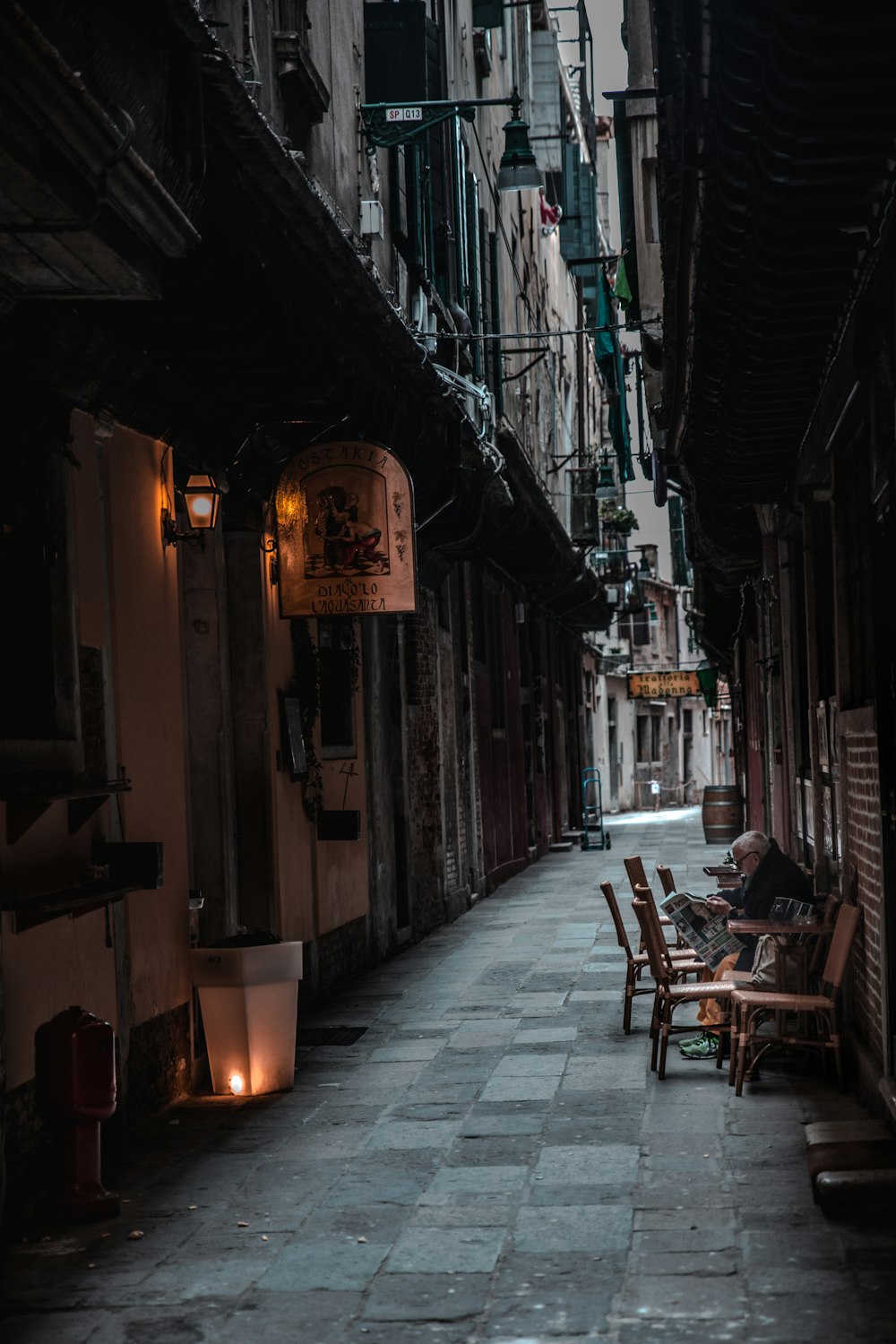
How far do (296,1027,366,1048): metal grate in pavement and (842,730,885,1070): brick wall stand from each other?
332cm

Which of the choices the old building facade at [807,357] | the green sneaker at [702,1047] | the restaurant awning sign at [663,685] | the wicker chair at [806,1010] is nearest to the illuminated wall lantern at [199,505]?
the old building facade at [807,357]

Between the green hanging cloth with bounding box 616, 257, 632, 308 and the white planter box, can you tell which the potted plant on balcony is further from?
the white planter box

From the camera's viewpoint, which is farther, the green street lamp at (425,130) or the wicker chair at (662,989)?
the green street lamp at (425,130)

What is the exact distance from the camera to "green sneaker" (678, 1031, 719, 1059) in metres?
9.79

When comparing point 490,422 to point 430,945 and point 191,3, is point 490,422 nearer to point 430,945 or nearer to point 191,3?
point 430,945

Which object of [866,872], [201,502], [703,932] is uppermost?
[201,502]

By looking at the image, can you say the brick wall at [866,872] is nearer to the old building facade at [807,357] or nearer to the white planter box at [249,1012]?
the old building facade at [807,357]

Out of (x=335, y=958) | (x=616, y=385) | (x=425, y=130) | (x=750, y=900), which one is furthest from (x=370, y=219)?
(x=616, y=385)

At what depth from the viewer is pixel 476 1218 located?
6.47 meters

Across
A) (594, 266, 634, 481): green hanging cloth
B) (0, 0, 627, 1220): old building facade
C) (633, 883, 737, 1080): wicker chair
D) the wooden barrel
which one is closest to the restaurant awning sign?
the wooden barrel

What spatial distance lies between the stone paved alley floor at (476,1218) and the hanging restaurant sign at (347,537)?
2.80m

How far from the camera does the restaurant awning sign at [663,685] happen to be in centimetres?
4784

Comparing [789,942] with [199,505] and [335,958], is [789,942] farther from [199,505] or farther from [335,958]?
[335,958]

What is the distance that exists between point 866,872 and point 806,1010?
94cm
